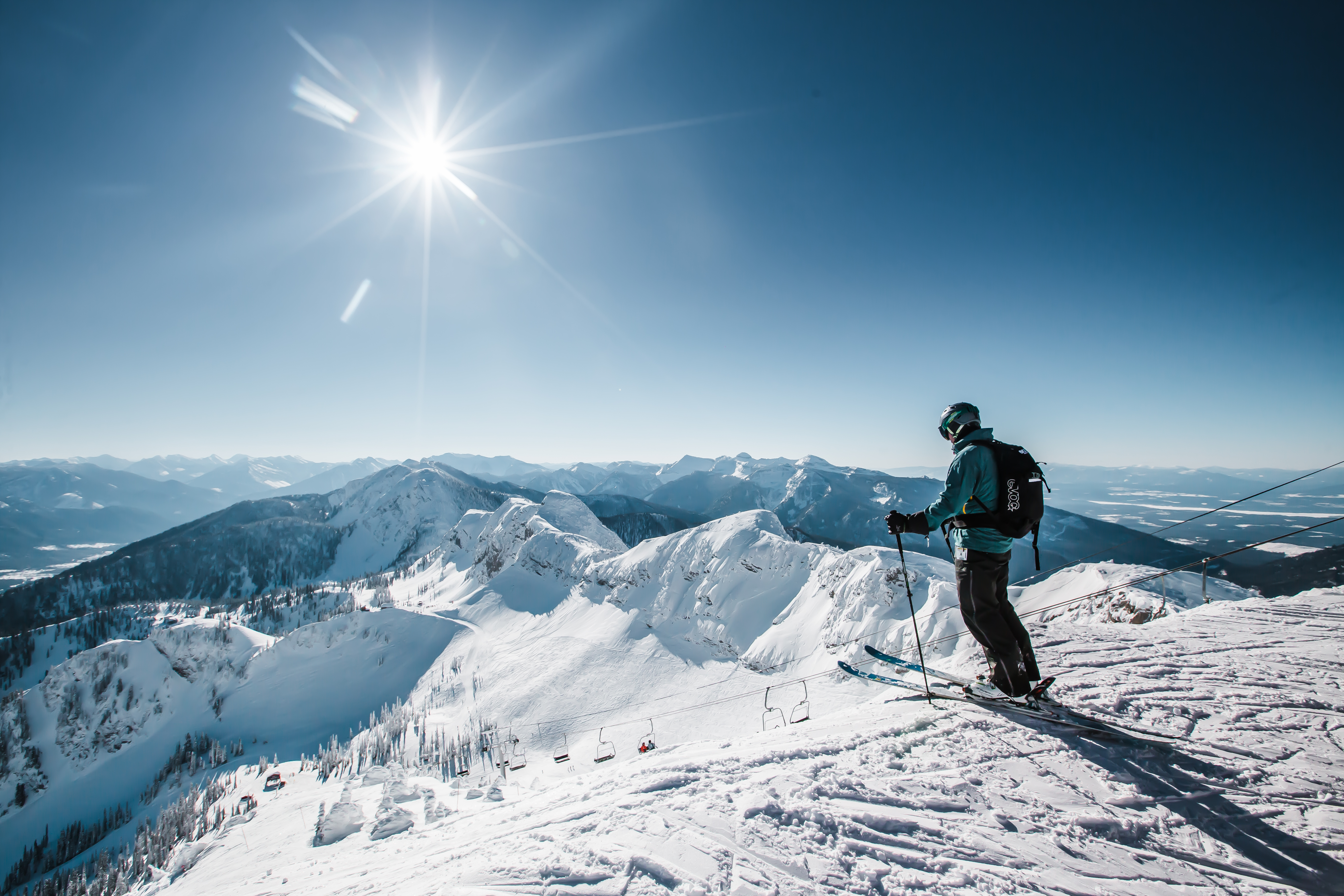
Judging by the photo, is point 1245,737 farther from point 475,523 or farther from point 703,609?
point 475,523

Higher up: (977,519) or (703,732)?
(977,519)

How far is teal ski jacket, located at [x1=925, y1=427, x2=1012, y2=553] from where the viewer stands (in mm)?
6098

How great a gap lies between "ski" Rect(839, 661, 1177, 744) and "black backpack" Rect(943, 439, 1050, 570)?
6.31 feet

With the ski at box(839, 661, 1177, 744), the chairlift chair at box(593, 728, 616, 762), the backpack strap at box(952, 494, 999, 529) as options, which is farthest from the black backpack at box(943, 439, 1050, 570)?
the chairlift chair at box(593, 728, 616, 762)

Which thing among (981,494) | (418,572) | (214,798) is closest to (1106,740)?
(981,494)

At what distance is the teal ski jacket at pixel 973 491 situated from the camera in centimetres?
610

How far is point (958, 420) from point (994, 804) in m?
4.64

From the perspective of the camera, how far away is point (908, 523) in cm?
637

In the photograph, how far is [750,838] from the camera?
4.73 m

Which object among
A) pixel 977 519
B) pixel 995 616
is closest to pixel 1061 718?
pixel 995 616

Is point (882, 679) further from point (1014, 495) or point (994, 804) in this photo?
point (1014, 495)

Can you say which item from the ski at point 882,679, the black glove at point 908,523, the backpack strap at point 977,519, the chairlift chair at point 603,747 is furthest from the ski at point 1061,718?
the chairlift chair at point 603,747

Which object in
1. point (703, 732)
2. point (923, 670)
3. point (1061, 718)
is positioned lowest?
point (703, 732)

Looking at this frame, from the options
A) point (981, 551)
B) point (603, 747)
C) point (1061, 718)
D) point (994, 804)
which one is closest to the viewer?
point (994, 804)
